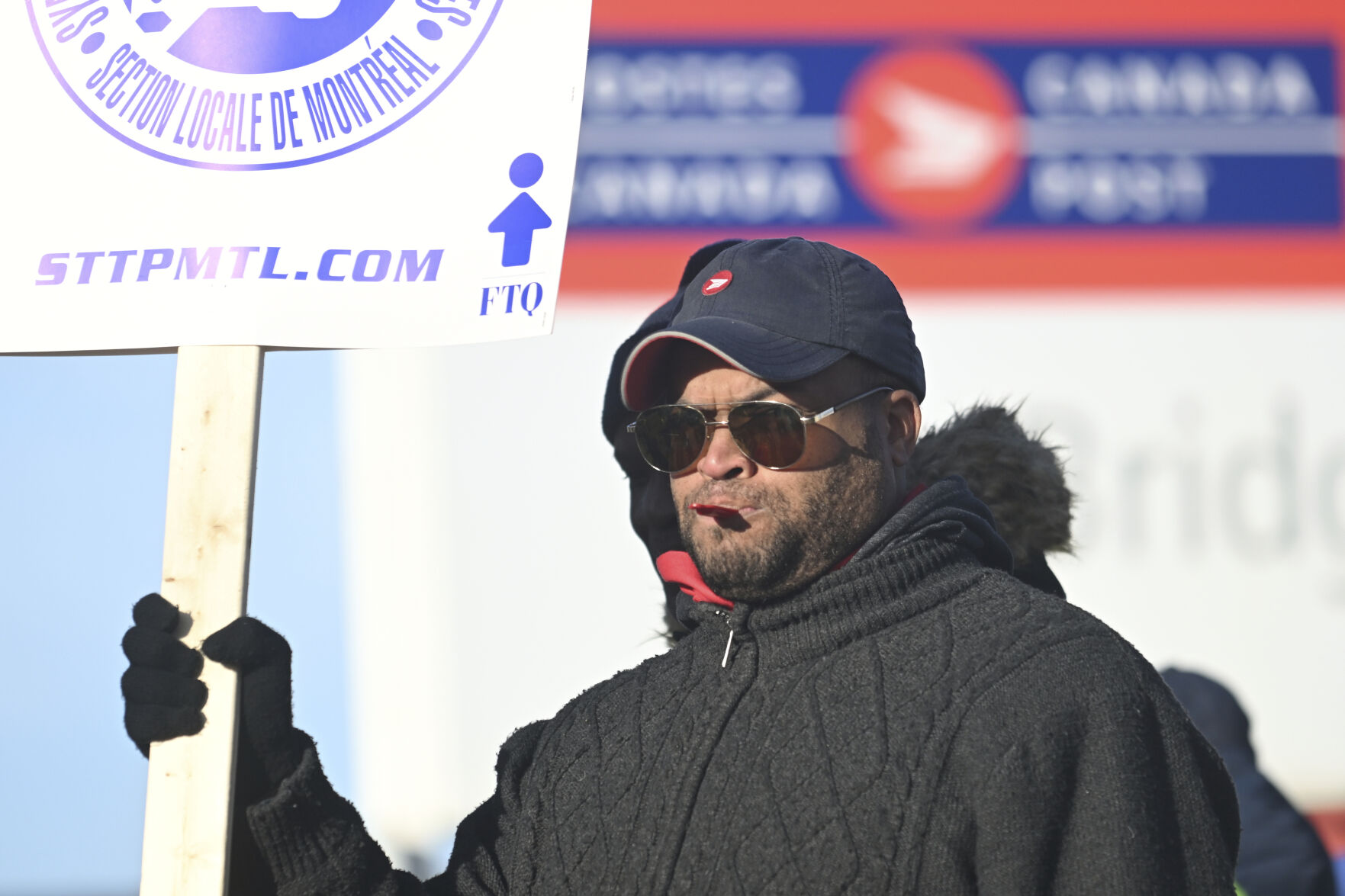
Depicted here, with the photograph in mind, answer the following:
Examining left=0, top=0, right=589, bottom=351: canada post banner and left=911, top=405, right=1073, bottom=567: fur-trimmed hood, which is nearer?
left=0, top=0, right=589, bottom=351: canada post banner

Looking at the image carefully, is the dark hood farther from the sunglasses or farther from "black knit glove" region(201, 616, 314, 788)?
"black knit glove" region(201, 616, 314, 788)

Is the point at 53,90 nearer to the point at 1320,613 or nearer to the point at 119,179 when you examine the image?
the point at 119,179

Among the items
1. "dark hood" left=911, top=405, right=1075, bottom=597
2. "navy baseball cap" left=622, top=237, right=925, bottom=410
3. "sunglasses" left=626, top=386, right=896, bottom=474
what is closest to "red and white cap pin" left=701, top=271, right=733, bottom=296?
"navy baseball cap" left=622, top=237, right=925, bottom=410

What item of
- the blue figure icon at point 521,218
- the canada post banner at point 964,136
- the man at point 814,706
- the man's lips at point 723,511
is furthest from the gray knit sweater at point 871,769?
the canada post banner at point 964,136

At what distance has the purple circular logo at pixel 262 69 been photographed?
147 cm

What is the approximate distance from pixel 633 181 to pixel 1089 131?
4.38 feet

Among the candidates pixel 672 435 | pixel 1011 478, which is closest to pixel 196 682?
pixel 672 435

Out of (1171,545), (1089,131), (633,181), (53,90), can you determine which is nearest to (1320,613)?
(1171,545)

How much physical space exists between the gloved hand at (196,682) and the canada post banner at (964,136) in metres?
2.76

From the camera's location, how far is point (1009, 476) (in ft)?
5.93

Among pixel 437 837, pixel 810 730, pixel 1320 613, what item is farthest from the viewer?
pixel 1320 613

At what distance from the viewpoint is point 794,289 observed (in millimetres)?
1431

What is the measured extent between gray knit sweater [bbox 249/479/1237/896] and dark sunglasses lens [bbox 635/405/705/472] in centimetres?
17

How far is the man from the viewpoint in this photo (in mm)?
1185
